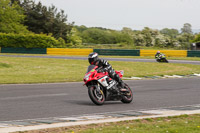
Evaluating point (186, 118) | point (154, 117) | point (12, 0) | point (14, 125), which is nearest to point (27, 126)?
point (14, 125)

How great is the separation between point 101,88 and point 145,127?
3.34 m

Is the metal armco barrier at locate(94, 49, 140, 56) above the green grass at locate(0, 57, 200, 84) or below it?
above

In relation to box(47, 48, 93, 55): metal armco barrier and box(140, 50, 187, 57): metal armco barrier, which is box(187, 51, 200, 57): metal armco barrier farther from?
box(47, 48, 93, 55): metal armco barrier

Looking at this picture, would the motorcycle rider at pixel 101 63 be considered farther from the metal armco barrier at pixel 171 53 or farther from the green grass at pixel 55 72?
the metal armco barrier at pixel 171 53

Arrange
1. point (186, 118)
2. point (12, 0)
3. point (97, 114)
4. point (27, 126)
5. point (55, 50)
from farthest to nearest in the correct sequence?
1. point (12, 0)
2. point (55, 50)
3. point (97, 114)
4. point (186, 118)
5. point (27, 126)

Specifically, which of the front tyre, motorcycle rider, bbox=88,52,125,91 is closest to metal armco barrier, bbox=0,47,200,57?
motorcycle rider, bbox=88,52,125,91

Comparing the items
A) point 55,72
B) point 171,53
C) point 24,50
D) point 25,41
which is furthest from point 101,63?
point 25,41

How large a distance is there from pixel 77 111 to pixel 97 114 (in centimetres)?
66

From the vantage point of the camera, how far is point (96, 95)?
9.57 metres

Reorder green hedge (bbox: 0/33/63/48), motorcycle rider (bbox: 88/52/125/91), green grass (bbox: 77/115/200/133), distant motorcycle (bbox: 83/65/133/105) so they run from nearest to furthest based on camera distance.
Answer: green grass (bbox: 77/115/200/133) < distant motorcycle (bbox: 83/65/133/105) < motorcycle rider (bbox: 88/52/125/91) < green hedge (bbox: 0/33/63/48)

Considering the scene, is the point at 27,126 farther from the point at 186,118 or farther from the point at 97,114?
the point at 186,118

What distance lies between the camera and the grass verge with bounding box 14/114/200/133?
6.23 m

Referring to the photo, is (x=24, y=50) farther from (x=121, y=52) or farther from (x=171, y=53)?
(x=171, y=53)

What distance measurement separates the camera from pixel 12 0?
80.9m
